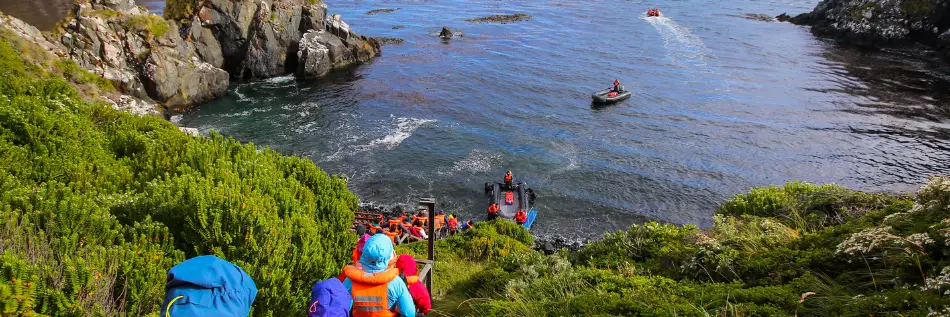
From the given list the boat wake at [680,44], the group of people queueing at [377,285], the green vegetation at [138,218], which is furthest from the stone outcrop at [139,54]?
the boat wake at [680,44]

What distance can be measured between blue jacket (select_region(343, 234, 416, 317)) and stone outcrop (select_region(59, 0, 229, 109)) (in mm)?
39664

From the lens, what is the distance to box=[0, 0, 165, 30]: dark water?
42500 millimetres

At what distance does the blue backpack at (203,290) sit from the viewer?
16.5 feet

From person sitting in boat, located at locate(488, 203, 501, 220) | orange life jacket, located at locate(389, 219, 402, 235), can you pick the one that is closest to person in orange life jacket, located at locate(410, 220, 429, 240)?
orange life jacket, located at locate(389, 219, 402, 235)

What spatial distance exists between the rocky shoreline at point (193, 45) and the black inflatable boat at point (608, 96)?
86.3 ft

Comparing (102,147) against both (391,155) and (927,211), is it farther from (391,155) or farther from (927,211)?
(391,155)

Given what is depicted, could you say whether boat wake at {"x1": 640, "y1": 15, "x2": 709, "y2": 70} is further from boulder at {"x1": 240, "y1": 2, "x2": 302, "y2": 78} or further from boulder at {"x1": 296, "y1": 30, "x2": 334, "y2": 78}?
boulder at {"x1": 240, "y1": 2, "x2": 302, "y2": 78}

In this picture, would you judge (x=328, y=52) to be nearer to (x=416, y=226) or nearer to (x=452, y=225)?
(x=416, y=226)

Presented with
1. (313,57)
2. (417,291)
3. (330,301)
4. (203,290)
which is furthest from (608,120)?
(203,290)

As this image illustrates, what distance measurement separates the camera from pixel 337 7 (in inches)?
3403

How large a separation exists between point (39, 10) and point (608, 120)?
48.9 meters

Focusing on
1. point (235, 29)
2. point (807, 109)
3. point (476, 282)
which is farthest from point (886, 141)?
point (235, 29)

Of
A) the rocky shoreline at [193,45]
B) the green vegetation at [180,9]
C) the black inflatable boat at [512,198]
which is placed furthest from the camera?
the green vegetation at [180,9]

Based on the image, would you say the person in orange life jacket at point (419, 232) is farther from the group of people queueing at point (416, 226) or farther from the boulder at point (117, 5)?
the boulder at point (117, 5)
